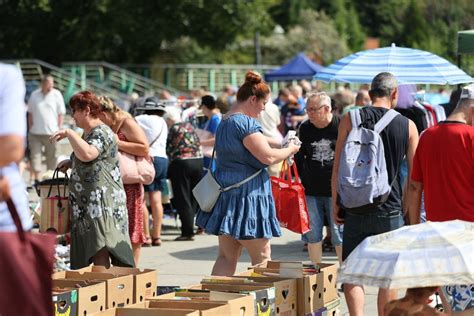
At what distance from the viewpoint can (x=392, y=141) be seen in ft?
24.2

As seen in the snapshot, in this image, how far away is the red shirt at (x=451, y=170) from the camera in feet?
22.5

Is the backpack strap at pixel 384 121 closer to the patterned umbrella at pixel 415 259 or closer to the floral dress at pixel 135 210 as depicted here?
the patterned umbrella at pixel 415 259

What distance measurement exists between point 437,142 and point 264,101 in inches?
67.4

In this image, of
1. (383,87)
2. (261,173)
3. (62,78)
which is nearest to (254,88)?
(261,173)

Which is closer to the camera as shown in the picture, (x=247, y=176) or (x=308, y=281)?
(x=308, y=281)

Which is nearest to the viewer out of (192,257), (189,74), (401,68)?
(401,68)

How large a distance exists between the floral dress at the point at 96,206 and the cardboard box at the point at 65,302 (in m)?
1.57

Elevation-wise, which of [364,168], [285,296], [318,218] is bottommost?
[285,296]

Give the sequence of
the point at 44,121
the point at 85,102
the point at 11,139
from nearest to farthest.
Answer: the point at 11,139 → the point at 85,102 → the point at 44,121

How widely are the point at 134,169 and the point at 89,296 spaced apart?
2795 millimetres

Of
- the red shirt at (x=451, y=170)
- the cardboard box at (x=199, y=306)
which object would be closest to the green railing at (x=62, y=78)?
the red shirt at (x=451, y=170)

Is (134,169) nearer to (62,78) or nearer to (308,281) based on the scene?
(308,281)

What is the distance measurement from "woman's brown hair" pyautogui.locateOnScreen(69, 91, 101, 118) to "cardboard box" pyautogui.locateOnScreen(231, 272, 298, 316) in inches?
79.0

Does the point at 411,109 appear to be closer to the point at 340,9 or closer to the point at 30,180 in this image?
the point at 30,180
